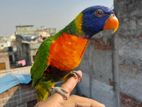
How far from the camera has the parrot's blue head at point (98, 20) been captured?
226cm

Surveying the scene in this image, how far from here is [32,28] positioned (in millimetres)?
30203

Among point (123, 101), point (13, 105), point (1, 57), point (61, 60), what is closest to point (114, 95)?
point (123, 101)

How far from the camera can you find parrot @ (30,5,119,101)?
2.27 meters

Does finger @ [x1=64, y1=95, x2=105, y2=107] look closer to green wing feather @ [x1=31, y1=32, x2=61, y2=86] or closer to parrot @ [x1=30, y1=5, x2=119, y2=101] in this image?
parrot @ [x1=30, y1=5, x2=119, y2=101]

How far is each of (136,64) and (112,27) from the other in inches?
170

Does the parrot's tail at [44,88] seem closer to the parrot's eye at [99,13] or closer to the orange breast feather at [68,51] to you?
the orange breast feather at [68,51]

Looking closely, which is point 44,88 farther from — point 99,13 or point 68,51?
point 99,13

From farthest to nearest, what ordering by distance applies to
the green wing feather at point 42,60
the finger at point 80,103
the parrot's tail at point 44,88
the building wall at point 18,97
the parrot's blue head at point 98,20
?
1. the building wall at point 18,97
2. the green wing feather at point 42,60
3. the parrot's tail at point 44,88
4. the parrot's blue head at point 98,20
5. the finger at point 80,103

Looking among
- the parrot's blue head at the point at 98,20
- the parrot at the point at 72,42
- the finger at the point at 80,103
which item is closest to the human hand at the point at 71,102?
the finger at the point at 80,103

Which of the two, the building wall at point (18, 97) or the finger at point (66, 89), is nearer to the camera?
the finger at point (66, 89)

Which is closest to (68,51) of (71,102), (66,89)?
(66,89)

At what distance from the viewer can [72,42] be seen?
2.34 meters

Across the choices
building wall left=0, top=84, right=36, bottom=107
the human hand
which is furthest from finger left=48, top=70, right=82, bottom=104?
building wall left=0, top=84, right=36, bottom=107

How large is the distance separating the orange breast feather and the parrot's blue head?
0.12 m
